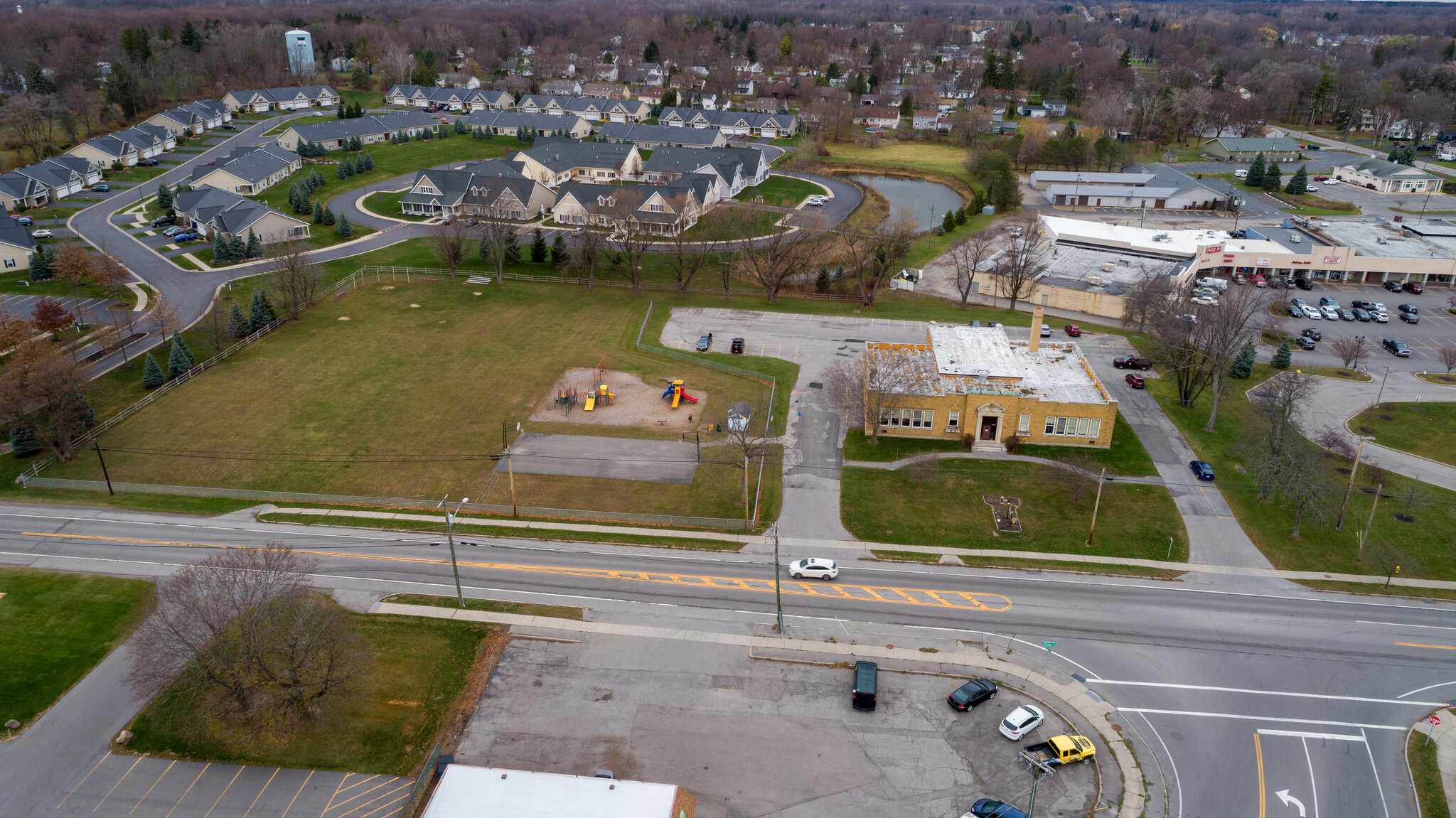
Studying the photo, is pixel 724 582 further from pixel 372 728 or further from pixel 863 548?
pixel 372 728

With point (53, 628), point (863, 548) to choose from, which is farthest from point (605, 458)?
point (53, 628)

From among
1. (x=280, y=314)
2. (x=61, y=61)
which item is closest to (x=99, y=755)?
(x=280, y=314)

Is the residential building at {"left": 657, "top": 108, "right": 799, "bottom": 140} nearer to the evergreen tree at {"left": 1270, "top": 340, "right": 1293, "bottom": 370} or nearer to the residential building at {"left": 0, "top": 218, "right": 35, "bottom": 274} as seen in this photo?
the residential building at {"left": 0, "top": 218, "right": 35, "bottom": 274}

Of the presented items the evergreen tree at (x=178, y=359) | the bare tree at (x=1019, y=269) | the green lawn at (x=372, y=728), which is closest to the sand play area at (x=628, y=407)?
the green lawn at (x=372, y=728)

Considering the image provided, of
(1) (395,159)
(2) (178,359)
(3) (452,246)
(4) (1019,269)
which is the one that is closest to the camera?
(2) (178,359)

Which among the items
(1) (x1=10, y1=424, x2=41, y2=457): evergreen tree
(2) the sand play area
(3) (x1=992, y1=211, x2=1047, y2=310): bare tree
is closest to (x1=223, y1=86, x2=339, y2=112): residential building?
(1) (x1=10, y1=424, x2=41, y2=457): evergreen tree

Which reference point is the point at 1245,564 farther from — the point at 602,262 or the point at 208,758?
the point at 602,262
